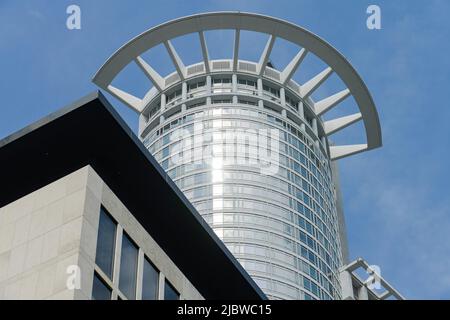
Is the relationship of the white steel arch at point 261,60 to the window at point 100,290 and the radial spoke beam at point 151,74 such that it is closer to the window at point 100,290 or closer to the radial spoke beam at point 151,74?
the radial spoke beam at point 151,74

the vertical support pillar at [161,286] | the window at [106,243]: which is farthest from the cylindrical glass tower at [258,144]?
the window at [106,243]

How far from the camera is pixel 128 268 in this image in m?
27.0

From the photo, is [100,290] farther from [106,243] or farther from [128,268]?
[128,268]

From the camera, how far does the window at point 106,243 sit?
25266 millimetres

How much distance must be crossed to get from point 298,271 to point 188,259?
68441mm

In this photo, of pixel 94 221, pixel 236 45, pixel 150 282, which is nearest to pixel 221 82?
pixel 236 45

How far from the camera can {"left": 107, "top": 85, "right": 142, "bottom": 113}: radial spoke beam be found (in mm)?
115500

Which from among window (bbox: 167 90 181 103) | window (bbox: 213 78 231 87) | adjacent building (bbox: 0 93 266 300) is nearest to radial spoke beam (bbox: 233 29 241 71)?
window (bbox: 213 78 231 87)

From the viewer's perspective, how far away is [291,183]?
4296 inches

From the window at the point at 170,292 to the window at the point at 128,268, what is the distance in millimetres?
1953

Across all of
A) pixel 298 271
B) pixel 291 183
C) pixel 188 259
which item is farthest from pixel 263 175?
pixel 188 259

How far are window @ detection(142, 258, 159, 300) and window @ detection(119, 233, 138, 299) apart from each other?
621 mm

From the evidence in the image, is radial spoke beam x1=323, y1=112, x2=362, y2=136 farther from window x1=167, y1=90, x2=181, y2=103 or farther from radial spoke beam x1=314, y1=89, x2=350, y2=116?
window x1=167, y1=90, x2=181, y2=103

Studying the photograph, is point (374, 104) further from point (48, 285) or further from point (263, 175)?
point (48, 285)
